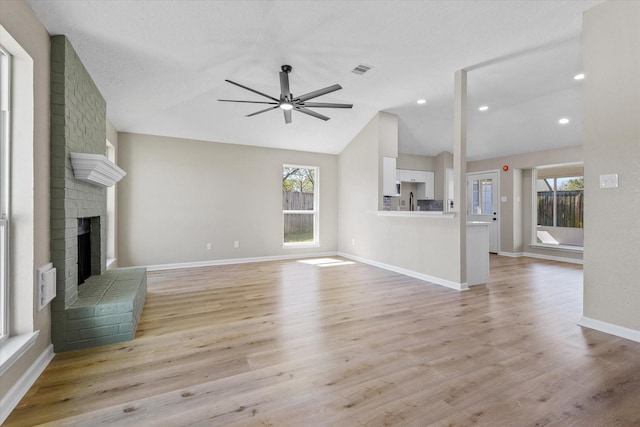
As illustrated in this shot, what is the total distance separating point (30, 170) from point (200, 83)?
244cm

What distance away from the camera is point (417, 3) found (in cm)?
265

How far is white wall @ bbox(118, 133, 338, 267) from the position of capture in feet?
16.8

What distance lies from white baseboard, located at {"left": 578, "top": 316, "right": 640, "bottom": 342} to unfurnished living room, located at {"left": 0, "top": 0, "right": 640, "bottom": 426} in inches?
1.0

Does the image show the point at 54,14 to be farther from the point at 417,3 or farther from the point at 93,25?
the point at 417,3

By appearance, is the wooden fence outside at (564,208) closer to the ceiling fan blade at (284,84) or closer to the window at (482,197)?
the window at (482,197)

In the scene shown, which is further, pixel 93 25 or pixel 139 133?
pixel 139 133

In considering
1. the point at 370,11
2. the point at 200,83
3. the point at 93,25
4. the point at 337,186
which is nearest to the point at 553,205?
the point at 337,186

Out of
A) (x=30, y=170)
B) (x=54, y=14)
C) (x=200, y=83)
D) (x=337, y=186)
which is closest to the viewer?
(x=30, y=170)

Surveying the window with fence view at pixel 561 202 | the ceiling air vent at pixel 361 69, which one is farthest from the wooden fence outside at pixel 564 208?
the ceiling air vent at pixel 361 69

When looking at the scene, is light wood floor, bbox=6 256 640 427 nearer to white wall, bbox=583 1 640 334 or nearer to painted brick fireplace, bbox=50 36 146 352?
painted brick fireplace, bbox=50 36 146 352

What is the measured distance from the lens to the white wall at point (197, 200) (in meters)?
5.12

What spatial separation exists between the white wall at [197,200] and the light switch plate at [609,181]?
15.7ft

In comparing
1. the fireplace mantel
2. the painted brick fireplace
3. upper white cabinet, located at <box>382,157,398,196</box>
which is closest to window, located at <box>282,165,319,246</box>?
upper white cabinet, located at <box>382,157,398,196</box>

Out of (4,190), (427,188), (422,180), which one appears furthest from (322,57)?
(427,188)
